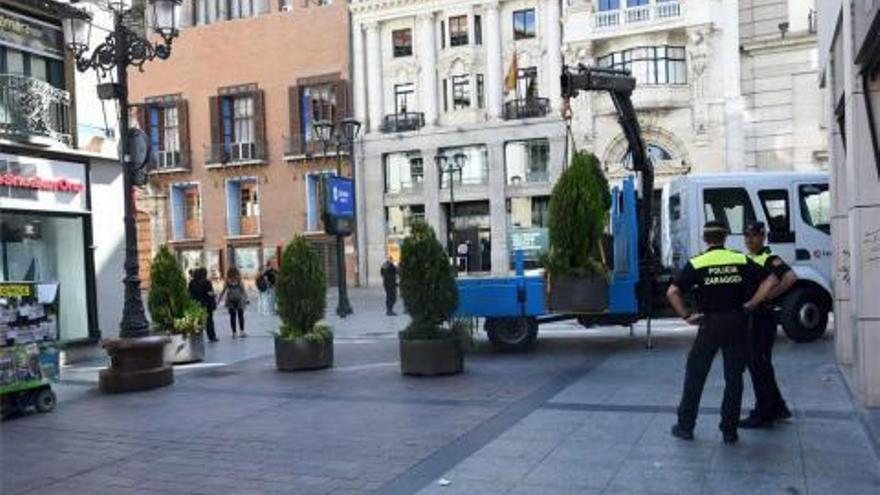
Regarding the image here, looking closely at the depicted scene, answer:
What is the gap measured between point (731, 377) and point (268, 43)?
143ft

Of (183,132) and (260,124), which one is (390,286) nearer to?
(260,124)

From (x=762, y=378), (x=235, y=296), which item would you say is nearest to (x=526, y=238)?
(x=235, y=296)

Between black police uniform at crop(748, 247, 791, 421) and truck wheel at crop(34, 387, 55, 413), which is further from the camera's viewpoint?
truck wheel at crop(34, 387, 55, 413)

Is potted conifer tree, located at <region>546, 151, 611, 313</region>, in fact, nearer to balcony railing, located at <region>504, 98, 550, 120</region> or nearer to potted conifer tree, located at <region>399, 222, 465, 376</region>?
potted conifer tree, located at <region>399, 222, 465, 376</region>

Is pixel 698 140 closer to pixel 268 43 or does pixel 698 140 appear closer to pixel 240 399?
pixel 268 43

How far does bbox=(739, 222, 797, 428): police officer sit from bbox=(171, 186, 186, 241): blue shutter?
45.3 m

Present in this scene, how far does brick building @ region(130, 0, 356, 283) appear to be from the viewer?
45.9 meters

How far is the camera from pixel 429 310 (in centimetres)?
1105

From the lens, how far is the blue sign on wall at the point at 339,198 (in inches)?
967

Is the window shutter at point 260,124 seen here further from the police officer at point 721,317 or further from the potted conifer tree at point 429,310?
the police officer at point 721,317

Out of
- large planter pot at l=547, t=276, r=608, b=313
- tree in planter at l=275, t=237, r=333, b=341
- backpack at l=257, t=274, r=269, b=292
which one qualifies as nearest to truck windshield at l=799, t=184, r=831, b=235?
large planter pot at l=547, t=276, r=608, b=313

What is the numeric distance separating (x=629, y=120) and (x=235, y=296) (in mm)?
9398

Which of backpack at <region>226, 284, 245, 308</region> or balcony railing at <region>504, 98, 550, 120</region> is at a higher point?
balcony railing at <region>504, 98, 550, 120</region>

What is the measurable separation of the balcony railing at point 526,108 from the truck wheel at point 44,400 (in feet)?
111
